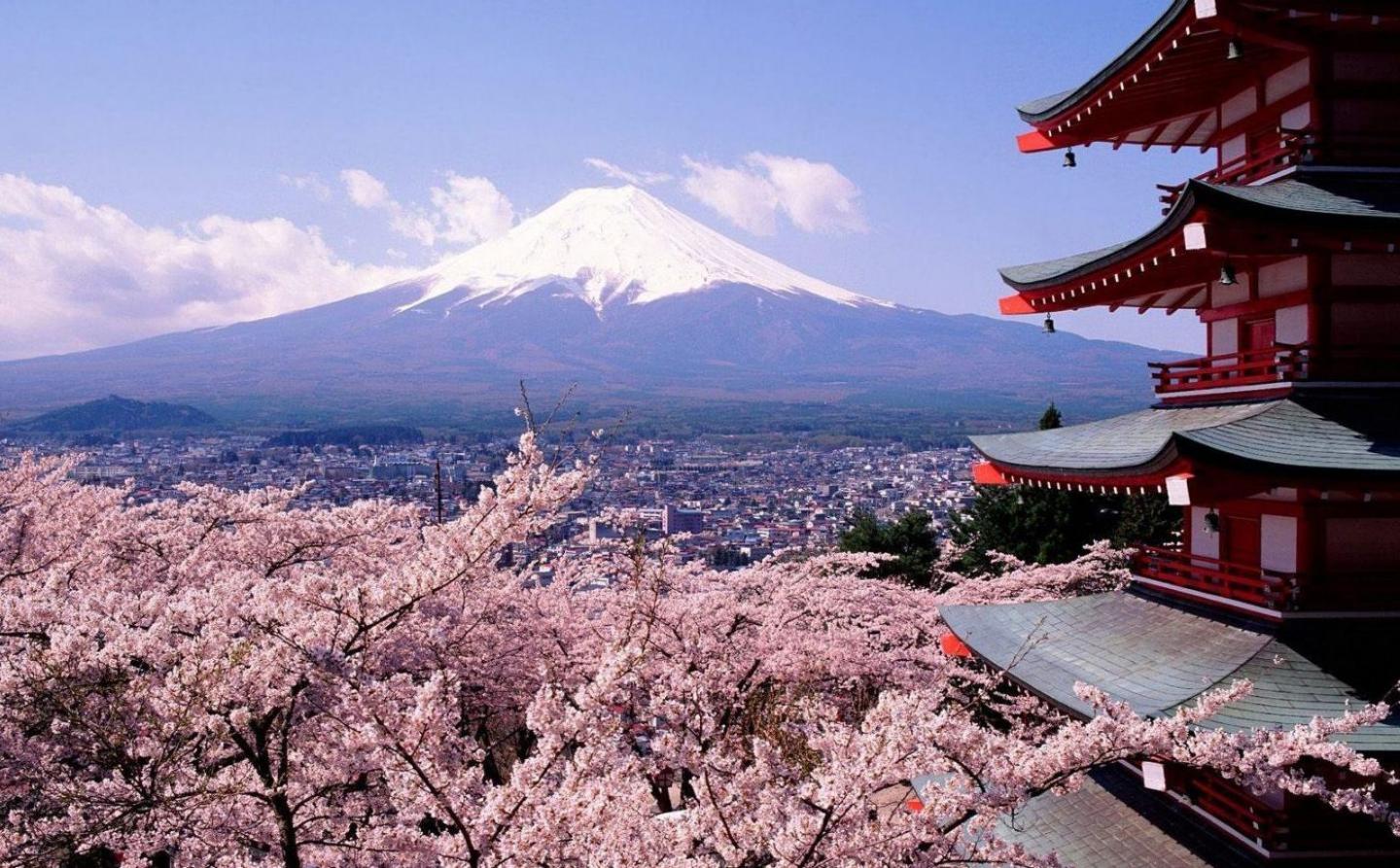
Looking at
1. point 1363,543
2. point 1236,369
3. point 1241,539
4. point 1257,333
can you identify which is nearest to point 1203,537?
point 1241,539

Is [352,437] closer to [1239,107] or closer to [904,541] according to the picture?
[904,541]

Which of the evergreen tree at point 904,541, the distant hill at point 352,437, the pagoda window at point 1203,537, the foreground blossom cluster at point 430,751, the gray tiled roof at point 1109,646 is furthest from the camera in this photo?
the distant hill at point 352,437

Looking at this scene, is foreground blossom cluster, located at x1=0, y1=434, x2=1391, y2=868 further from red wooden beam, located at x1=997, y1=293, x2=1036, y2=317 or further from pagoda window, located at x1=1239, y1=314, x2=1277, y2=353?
red wooden beam, located at x1=997, y1=293, x2=1036, y2=317

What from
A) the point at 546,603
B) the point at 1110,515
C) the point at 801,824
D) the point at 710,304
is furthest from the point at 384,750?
the point at 710,304

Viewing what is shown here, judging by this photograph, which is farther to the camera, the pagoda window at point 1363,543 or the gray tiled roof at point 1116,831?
the pagoda window at point 1363,543

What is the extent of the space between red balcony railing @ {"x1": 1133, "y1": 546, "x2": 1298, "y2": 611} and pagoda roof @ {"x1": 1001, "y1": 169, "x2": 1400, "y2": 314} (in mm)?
1979

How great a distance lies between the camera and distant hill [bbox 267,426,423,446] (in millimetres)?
46656

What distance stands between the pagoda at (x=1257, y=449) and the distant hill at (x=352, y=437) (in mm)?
44278

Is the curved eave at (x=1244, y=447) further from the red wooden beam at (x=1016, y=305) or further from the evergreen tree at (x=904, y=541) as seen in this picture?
the evergreen tree at (x=904, y=541)

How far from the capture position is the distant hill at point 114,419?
50156 millimetres

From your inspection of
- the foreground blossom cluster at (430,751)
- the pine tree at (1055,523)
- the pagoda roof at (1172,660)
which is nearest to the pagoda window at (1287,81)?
the pagoda roof at (1172,660)

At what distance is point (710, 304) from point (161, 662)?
500 ft

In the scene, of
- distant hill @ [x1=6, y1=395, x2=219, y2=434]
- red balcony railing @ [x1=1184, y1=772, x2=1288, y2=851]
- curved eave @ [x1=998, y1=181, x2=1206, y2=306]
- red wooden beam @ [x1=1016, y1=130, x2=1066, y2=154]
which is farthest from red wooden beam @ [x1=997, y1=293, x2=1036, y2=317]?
distant hill @ [x1=6, y1=395, x2=219, y2=434]

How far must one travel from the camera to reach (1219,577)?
6.12 metres
